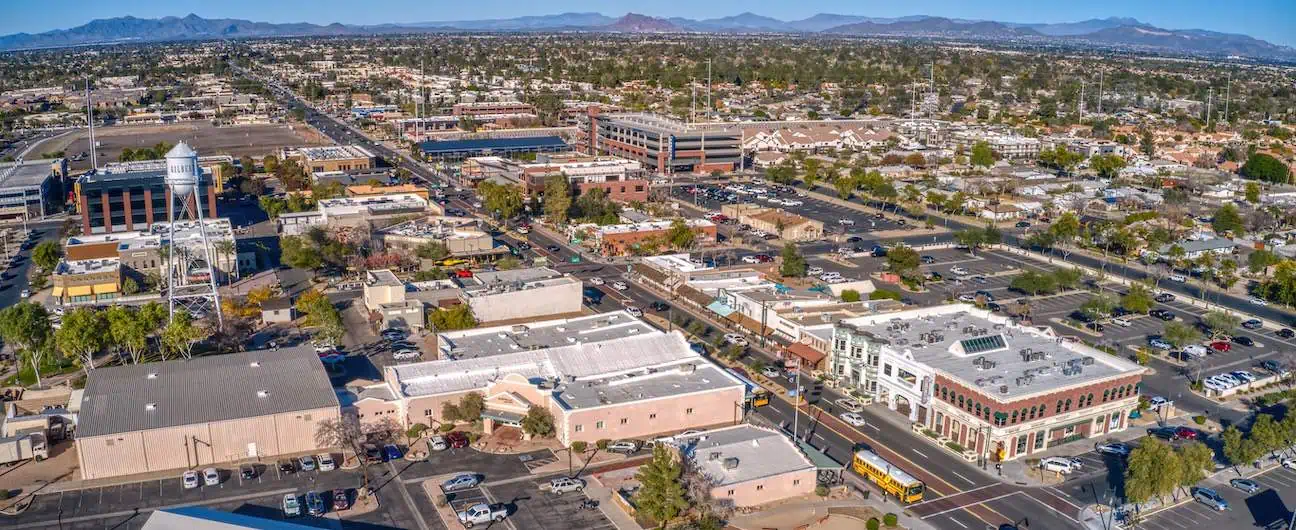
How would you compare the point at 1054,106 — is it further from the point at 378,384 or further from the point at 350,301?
the point at 378,384

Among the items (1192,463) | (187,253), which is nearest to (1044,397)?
(1192,463)

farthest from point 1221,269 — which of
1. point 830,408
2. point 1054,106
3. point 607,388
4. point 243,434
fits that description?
point 1054,106

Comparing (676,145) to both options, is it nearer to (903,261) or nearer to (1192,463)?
(903,261)

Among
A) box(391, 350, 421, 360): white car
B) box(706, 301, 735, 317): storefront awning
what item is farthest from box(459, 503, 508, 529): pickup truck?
box(706, 301, 735, 317): storefront awning

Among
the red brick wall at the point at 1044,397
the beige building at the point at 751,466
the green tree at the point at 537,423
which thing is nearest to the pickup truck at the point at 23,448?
the green tree at the point at 537,423

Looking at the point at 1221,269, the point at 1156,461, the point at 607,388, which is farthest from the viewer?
the point at 1221,269

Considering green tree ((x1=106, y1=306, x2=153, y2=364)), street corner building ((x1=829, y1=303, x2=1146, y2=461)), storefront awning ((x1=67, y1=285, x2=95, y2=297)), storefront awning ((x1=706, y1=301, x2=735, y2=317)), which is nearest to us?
street corner building ((x1=829, y1=303, x2=1146, y2=461))

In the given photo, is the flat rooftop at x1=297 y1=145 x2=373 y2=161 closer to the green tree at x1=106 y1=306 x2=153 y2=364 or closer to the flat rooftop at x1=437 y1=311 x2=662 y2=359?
the green tree at x1=106 y1=306 x2=153 y2=364
